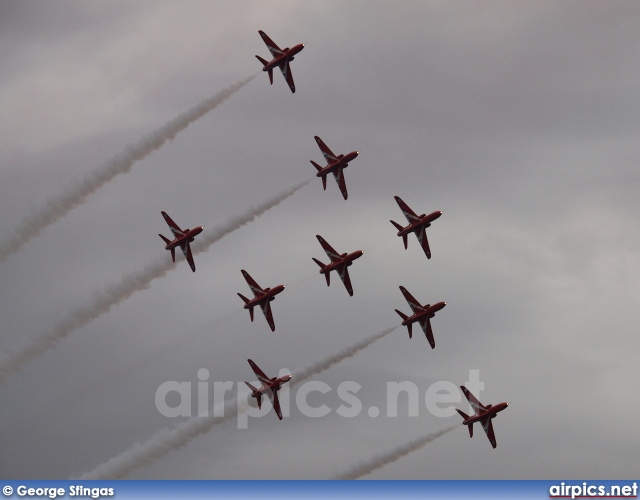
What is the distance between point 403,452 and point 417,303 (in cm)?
1902

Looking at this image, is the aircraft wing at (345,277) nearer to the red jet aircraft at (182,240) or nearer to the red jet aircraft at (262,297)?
the red jet aircraft at (262,297)

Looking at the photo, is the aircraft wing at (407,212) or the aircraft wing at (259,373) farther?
the aircraft wing at (407,212)

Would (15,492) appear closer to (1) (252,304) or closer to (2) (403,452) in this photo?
(1) (252,304)

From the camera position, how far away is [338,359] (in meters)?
195

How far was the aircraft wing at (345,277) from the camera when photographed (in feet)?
627

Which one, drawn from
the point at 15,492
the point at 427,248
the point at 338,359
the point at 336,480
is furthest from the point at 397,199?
the point at 15,492

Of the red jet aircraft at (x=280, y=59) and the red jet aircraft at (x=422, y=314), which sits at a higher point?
the red jet aircraft at (x=280, y=59)

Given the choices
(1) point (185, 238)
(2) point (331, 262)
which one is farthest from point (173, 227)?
(2) point (331, 262)

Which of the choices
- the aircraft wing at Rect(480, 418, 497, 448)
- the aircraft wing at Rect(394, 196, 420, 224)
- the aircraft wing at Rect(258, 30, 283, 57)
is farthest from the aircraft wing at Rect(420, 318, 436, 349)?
the aircraft wing at Rect(258, 30, 283, 57)

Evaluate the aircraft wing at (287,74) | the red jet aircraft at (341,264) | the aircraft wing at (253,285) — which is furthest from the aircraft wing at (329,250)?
the aircraft wing at (287,74)

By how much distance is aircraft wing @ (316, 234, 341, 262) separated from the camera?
629 feet

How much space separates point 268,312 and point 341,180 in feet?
64.7

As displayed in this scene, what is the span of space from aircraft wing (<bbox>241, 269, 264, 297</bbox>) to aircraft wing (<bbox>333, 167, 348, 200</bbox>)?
16177mm

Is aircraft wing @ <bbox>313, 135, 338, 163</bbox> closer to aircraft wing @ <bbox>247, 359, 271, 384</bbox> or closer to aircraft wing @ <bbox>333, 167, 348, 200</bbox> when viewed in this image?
aircraft wing @ <bbox>333, 167, 348, 200</bbox>
